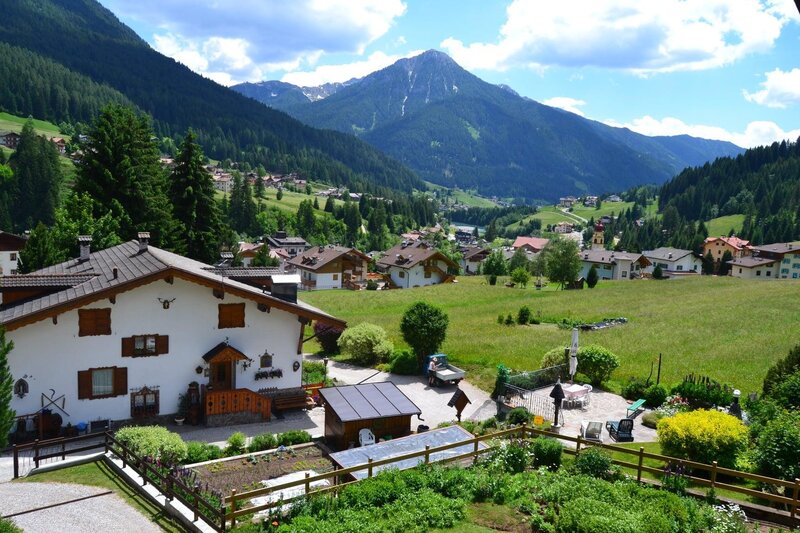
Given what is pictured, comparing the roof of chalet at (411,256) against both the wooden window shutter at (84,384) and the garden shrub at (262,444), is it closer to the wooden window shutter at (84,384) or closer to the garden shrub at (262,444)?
the wooden window shutter at (84,384)

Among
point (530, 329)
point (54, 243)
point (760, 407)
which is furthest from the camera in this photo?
point (530, 329)

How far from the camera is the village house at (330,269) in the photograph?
94250 millimetres

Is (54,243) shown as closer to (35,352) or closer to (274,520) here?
(35,352)

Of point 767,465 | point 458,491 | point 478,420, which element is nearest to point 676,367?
point 478,420

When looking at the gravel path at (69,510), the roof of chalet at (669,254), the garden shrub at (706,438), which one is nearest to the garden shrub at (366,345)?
the gravel path at (69,510)

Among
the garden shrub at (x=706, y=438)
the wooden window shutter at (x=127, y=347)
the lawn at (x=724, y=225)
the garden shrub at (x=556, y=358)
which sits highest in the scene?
the lawn at (x=724, y=225)

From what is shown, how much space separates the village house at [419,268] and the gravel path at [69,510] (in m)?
76.9

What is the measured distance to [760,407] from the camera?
67.9ft

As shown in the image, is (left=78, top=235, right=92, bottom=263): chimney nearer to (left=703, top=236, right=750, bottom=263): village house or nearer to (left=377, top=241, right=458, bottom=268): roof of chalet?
(left=377, top=241, right=458, bottom=268): roof of chalet

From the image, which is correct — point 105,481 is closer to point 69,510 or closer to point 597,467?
point 69,510

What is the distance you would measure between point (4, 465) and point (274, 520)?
10.7 meters

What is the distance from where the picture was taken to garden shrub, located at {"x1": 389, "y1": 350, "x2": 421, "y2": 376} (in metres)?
32.7

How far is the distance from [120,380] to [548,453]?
16535mm

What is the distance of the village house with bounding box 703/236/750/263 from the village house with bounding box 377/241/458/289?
78121 mm
